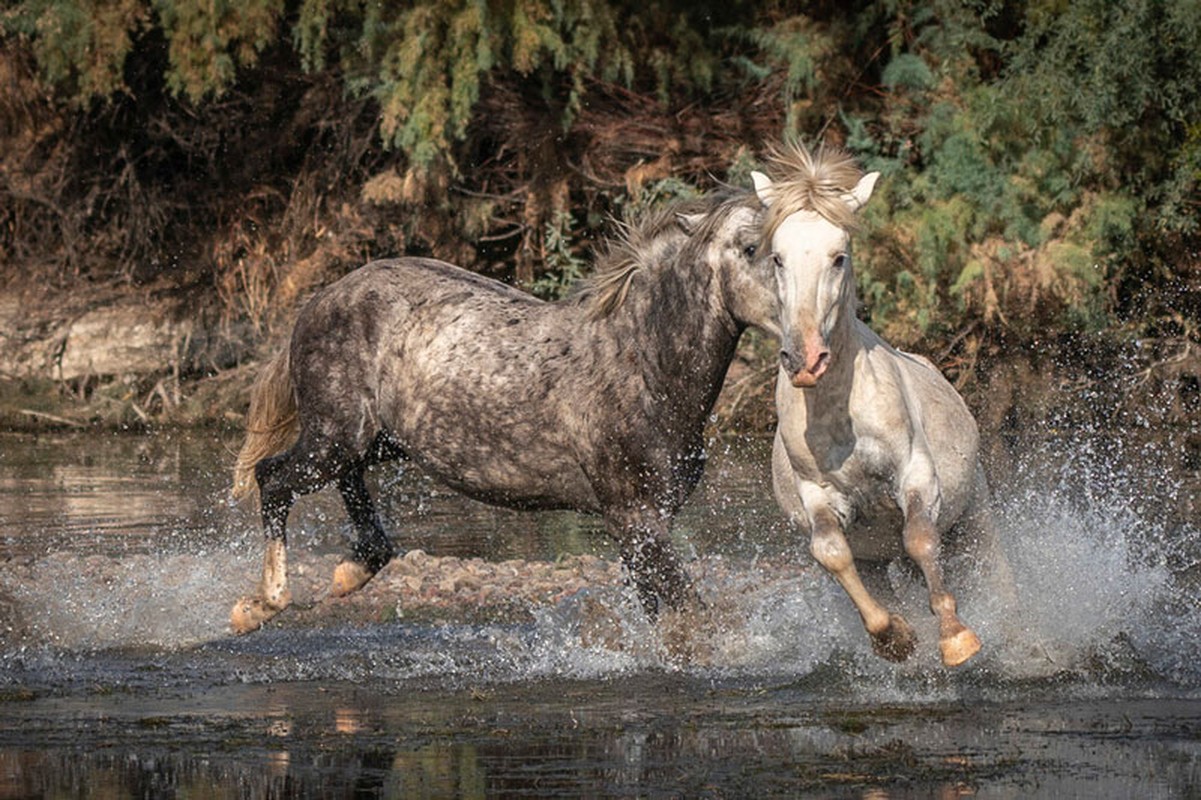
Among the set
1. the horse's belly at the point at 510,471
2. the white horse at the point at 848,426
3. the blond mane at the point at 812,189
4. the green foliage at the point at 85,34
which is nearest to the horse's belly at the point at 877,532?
the white horse at the point at 848,426

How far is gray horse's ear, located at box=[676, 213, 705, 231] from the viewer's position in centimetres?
728

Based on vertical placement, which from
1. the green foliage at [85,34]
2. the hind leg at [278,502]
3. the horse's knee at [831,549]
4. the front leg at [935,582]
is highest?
the front leg at [935,582]

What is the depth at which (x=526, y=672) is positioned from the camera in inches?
279

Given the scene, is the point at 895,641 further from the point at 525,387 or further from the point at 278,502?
the point at 278,502

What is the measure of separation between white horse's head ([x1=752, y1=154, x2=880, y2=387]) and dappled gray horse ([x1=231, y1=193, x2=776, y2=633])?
0.44 m

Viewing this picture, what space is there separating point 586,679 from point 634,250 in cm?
175

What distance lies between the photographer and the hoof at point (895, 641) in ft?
20.7

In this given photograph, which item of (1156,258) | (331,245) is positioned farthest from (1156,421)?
(331,245)

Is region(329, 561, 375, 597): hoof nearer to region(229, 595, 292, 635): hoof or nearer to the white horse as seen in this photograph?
region(229, 595, 292, 635): hoof

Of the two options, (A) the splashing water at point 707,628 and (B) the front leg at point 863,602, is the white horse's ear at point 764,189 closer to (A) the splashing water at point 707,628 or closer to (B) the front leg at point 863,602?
(B) the front leg at point 863,602

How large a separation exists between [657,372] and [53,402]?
1238 centimetres

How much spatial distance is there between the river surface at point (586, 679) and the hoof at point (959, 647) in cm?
18

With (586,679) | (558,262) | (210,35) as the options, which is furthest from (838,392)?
(210,35)

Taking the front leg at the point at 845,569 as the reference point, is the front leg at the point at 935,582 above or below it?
above
